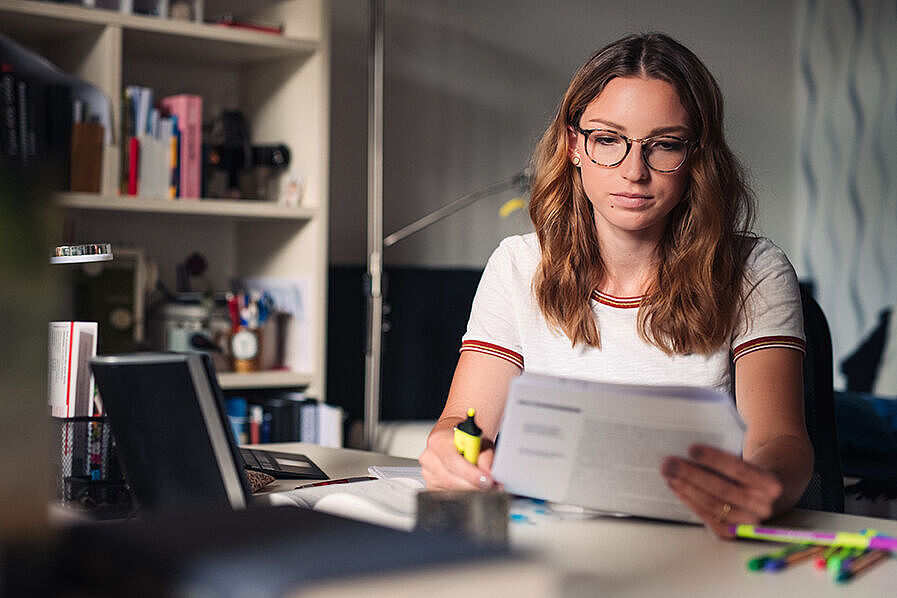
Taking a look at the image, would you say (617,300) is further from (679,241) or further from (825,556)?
(825,556)

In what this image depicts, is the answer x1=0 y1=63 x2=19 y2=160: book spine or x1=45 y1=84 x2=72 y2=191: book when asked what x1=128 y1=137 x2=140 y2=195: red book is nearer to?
x1=45 y1=84 x2=72 y2=191: book

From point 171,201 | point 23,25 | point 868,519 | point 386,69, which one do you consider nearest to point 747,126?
point 386,69

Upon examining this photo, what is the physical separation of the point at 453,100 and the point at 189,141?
117 cm

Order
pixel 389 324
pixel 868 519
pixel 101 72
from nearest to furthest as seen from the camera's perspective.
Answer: pixel 868 519 < pixel 101 72 < pixel 389 324

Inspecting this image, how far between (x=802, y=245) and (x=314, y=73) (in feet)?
8.51

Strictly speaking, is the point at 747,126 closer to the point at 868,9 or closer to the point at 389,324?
the point at 868,9

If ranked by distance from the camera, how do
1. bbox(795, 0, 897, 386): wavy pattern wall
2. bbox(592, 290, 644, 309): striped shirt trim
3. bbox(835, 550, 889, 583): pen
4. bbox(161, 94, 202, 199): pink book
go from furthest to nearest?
bbox(795, 0, 897, 386): wavy pattern wall
bbox(161, 94, 202, 199): pink book
bbox(592, 290, 644, 309): striped shirt trim
bbox(835, 550, 889, 583): pen

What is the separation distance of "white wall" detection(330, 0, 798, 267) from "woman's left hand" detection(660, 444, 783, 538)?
101 inches

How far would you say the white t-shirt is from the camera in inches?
56.0

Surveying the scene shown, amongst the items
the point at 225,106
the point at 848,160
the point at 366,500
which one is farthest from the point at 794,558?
the point at 848,160

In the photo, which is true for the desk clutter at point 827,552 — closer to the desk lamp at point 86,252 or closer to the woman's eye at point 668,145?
the woman's eye at point 668,145

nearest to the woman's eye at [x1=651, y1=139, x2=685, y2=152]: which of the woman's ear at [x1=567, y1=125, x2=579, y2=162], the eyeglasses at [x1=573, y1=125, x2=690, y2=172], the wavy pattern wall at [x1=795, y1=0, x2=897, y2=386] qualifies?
the eyeglasses at [x1=573, y1=125, x2=690, y2=172]

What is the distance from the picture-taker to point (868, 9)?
4512mm

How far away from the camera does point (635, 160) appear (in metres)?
1.42
